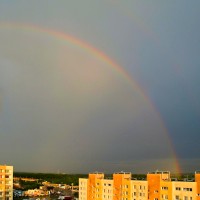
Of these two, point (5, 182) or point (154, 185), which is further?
point (5, 182)

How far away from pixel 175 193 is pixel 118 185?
8027 millimetres

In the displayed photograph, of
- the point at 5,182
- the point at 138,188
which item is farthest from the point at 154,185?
the point at 5,182

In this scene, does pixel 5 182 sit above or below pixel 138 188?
below

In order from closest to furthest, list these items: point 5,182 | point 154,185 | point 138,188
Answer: point 154,185, point 138,188, point 5,182

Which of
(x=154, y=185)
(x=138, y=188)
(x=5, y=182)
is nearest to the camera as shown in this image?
(x=154, y=185)

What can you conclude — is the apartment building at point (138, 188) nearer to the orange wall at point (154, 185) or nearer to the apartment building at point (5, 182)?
the orange wall at point (154, 185)

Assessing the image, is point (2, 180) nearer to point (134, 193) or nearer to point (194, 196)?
point (134, 193)

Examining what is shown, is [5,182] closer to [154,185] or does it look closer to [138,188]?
[138,188]

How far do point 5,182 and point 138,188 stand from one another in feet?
79.4

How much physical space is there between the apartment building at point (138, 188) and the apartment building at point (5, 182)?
13747mm

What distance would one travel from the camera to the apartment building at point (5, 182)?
5047cm

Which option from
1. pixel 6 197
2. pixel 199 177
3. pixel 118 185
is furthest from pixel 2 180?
pixel 199 177

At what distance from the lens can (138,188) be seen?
35.4 m

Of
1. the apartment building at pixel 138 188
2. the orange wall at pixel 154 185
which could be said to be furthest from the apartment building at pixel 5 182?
the orange wall at pixel 154 185
